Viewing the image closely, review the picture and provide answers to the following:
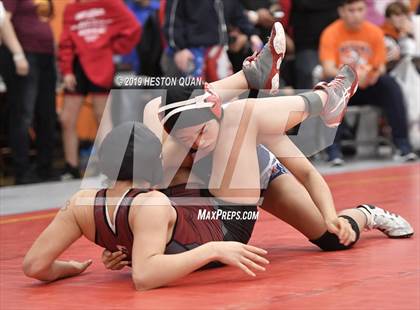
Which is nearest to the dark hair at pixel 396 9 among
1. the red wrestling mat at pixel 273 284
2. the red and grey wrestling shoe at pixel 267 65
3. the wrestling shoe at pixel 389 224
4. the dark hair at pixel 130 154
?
the red wrestling mat at pixel 273 284

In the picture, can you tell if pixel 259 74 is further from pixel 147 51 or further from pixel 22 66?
pixel 147 51

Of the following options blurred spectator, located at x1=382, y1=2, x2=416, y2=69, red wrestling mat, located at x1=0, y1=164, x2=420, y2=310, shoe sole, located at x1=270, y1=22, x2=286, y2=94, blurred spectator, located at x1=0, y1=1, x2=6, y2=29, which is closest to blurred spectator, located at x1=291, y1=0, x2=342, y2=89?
blurred spectator, located at x1=382, y1=2, x2=416, y2=69

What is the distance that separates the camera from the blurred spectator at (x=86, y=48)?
8977 mm

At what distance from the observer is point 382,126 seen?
1119 centimetres

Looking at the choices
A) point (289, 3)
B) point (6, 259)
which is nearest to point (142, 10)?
point (289, 3)

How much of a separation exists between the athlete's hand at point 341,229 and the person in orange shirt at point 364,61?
199 inches

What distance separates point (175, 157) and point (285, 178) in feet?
1.66

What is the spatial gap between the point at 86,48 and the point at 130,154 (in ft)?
16.7

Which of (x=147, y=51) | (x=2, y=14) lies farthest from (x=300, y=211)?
(x=147, y=51)

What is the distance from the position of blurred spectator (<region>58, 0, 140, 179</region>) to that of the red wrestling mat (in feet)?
11.9

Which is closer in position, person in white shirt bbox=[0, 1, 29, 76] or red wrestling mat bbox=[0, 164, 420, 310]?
red wrestling mat bbox=[0, 164, 420, 310]

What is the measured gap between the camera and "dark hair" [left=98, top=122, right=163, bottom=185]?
4066 millimetres

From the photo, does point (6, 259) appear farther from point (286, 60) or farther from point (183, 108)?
point (286, 60)

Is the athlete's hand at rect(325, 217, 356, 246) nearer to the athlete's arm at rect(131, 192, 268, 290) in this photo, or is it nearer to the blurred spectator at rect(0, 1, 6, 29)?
the athlete's arm at rect(131, 192, 268, 290)
